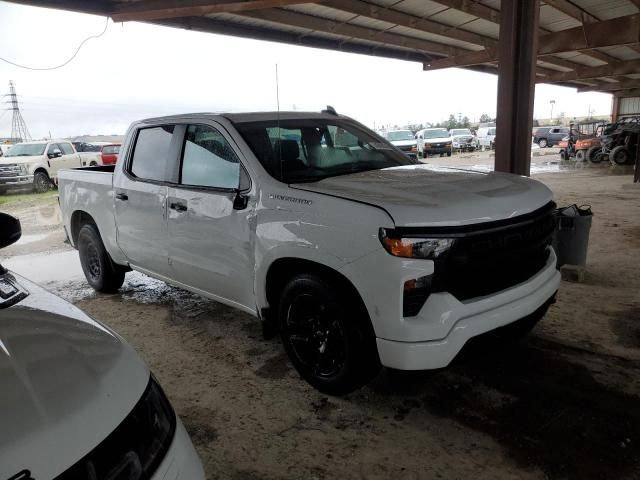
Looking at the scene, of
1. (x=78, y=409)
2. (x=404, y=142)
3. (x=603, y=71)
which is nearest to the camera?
(x=78, y=409)

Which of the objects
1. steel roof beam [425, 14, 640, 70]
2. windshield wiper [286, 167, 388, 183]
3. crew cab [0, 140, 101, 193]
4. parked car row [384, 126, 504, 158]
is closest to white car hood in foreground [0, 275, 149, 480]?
windshield wiper [286, 167, 388, 183]

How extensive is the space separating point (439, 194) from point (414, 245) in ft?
1.52

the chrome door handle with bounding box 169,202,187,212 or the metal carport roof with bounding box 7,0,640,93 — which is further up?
the metal carport roof with bounding box 7,0,640,93

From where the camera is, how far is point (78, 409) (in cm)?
121

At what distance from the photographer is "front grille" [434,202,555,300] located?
2527 mm

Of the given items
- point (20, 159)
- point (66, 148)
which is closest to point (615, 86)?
point (66, 148)

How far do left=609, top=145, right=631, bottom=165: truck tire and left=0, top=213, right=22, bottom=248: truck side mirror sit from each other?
21124mm

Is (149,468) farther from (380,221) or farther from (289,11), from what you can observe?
(289,11)

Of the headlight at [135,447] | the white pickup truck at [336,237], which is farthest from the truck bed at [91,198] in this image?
the headlight at [135,447]

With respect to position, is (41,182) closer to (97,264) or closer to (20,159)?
(20,159)

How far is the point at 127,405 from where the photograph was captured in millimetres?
1342

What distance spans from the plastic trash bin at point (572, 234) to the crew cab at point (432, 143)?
2055cm

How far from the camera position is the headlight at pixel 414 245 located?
2.45 m

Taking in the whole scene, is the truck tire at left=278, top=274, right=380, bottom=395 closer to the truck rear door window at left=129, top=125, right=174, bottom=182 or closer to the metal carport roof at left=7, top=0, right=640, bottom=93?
the truck rear door window at left=129, top=125, right=174, bottom=182
